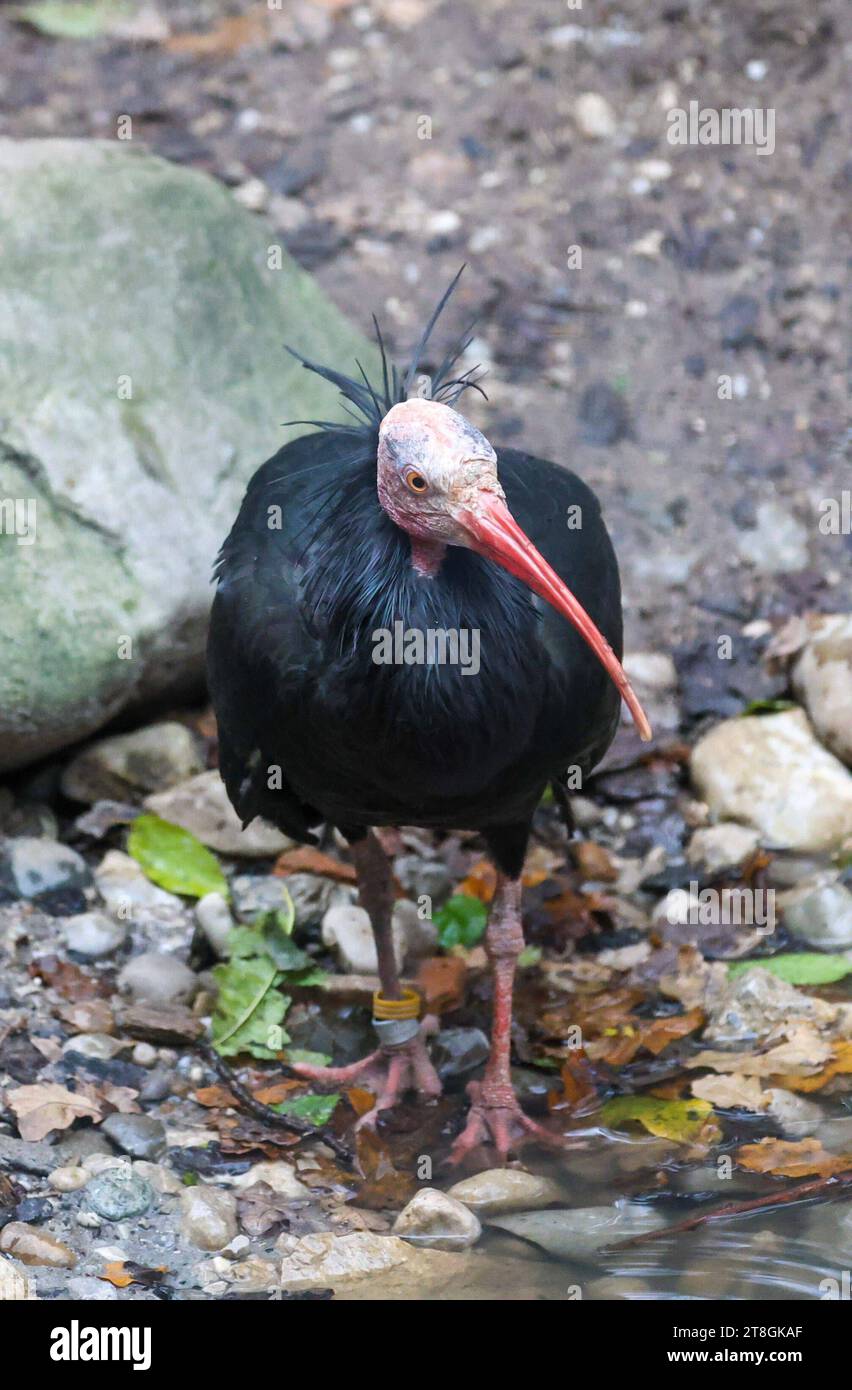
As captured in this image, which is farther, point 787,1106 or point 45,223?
point 45,223

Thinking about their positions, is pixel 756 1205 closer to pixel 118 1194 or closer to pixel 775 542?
pixel 118 1194

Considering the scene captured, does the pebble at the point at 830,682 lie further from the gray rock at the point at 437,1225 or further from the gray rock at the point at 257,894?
the gray rock at the point at 437,1225

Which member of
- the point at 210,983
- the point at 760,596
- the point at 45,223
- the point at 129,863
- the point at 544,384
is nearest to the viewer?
the point at 210,983

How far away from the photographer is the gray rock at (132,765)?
613 centimetres

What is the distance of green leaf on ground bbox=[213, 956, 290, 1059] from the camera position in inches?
207

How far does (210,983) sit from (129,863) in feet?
2.13

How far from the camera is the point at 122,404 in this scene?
248 inches

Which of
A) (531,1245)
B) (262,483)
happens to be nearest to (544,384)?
(262,483)

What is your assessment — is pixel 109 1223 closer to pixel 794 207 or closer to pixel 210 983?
pixel 210 983

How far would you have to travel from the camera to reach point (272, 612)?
177 inches

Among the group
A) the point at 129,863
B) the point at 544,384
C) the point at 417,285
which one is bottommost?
the point at 129,863

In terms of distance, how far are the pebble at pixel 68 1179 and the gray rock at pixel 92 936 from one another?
109 cm

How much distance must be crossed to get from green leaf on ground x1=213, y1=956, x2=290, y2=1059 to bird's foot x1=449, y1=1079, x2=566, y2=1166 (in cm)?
68

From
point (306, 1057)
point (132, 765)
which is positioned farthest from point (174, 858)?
point (306, 1057)
